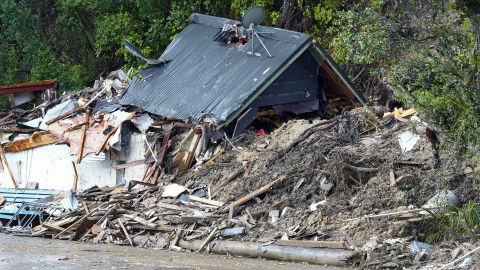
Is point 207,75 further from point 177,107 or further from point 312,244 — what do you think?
point 312,244

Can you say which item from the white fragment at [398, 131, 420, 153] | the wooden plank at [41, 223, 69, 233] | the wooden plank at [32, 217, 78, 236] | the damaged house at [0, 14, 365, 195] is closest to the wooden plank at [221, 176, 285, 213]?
the white fragment at [398, 131, 420, 153]

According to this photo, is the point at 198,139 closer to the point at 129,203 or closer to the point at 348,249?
the point at 129,203

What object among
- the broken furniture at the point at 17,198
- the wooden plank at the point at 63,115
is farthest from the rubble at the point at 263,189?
the broken furniture at the point at 17,198

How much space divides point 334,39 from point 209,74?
393cm

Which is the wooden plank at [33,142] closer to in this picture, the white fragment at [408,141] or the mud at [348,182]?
the mud at [348,182]

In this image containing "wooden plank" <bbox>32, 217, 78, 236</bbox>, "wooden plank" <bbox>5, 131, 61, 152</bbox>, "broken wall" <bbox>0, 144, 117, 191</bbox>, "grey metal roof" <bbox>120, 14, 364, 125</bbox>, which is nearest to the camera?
"wooden plank" <bbox>32, 217, 78, 236</bbox>

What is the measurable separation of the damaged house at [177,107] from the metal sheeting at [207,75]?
0.10 ft

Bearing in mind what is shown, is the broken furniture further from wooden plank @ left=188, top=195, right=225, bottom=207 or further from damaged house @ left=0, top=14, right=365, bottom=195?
wooden plank @ left=188, top=195, right=225, bottom=207

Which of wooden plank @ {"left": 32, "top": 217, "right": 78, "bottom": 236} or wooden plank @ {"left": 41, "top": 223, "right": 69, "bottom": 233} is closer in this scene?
wooden plank @ {"left": 41, "top": 223, "right": 69, "bottom": 233}

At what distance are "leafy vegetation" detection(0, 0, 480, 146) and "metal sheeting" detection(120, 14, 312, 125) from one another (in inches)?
69.9

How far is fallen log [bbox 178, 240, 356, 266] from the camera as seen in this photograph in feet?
54.0

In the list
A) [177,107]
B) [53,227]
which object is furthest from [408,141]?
[53,227]

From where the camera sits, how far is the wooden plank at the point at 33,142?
2623cm

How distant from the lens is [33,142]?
26.6 meters
